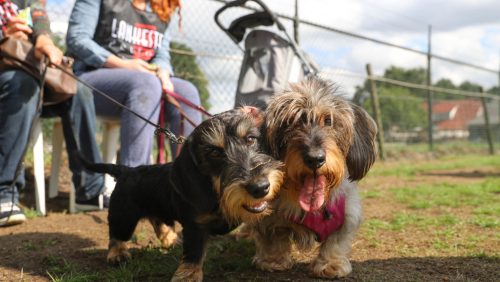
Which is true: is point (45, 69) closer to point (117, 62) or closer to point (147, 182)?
point (117, 62)

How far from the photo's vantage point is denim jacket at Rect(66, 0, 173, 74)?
4.59 metres

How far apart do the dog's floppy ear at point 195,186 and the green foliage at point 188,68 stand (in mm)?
4807

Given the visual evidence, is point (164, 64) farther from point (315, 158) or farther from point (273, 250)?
point (315, 158)

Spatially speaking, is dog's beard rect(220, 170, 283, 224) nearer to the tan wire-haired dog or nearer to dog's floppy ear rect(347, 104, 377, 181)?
the tan wire-haired dog

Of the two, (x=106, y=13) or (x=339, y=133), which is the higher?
(x=106, y=13)

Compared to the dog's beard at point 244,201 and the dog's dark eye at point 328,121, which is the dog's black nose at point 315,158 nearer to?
the dog's beard at point 244,201

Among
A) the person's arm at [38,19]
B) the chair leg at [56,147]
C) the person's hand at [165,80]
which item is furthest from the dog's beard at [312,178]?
the chair leg at [56,147]

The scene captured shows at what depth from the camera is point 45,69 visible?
4.02m

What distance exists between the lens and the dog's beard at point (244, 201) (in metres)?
2.35

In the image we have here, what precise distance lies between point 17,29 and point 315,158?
3054 millimetres

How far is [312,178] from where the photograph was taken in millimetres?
2627

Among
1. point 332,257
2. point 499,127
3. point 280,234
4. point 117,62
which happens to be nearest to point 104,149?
point 117,62

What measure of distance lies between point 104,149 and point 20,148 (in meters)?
1.08

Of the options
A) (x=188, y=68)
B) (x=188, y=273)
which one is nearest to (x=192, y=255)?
(x=188, y=273)
